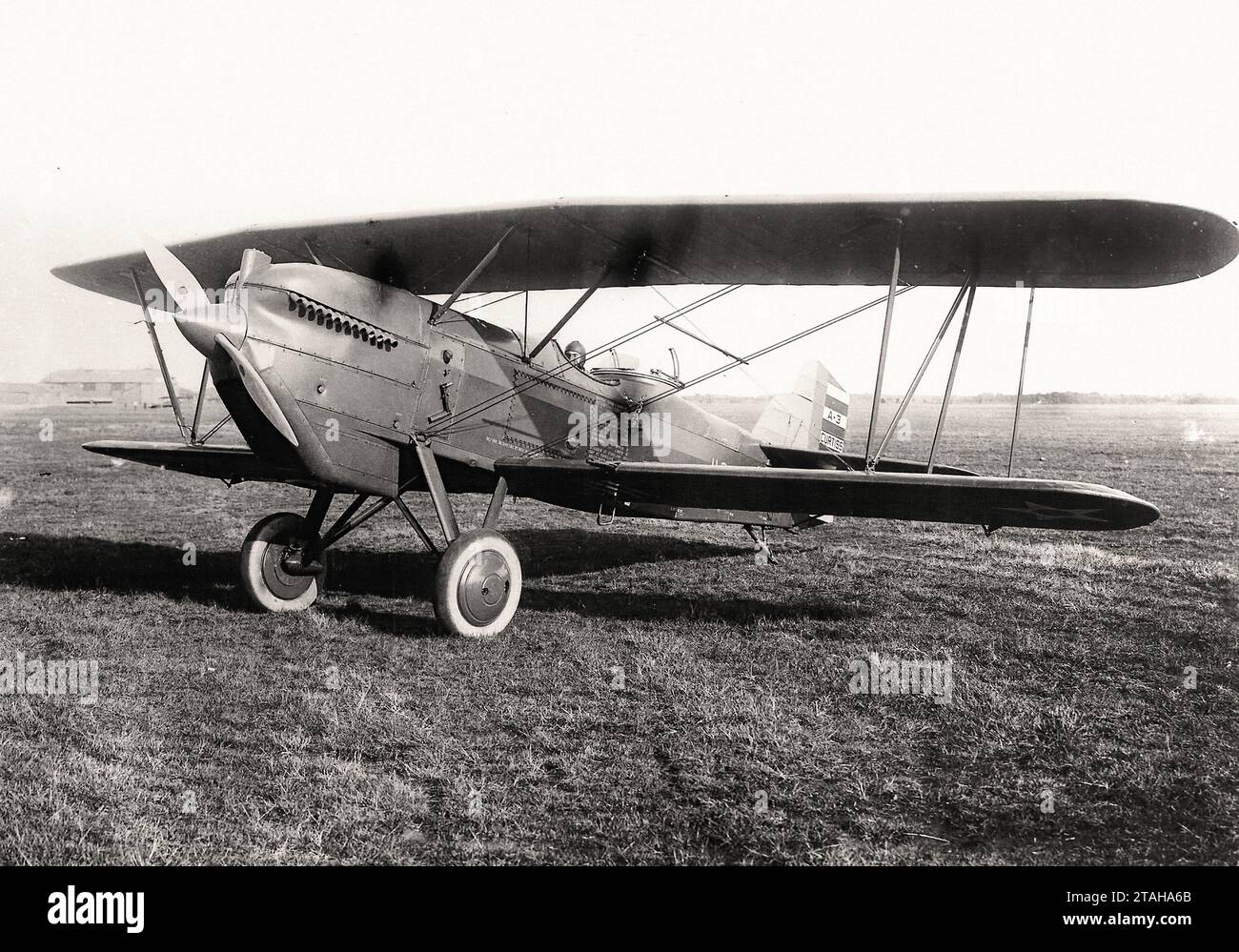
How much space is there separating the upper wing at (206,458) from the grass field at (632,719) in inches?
40.2

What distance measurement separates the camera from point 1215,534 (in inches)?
412

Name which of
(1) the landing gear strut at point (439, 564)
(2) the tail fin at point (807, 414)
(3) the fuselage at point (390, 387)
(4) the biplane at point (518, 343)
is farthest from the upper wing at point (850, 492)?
(2) the tail fin at point (807, 414)

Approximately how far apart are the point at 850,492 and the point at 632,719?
236cm

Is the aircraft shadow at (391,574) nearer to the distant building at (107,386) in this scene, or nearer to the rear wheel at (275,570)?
the rear wheel at (275,570)

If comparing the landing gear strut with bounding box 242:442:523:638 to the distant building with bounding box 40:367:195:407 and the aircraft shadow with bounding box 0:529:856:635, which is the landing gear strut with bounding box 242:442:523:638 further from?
the distant building with bounding box 40:367:195:407

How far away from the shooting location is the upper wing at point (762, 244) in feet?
17.2

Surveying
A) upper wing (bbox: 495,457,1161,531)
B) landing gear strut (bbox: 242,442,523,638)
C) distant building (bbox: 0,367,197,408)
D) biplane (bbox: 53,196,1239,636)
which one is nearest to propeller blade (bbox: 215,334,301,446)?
biplane (bbox: 53,196,1239,636)

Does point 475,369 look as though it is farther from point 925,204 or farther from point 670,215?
point 925,204

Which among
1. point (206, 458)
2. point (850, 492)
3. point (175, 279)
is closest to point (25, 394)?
point (206, 458)

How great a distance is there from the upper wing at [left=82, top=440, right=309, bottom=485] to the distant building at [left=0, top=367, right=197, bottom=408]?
269 ft
